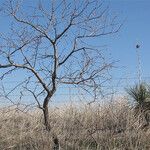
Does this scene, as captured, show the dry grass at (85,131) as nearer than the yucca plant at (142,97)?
Yes

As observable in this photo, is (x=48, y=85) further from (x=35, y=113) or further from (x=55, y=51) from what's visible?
(x=35, y=113)

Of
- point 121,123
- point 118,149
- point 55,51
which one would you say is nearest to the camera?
point 118,149

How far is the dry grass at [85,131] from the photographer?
10.1 metres

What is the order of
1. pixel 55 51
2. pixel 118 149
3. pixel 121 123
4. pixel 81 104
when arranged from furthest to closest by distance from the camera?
pixel 81 104, pixel 121 123, pixel 55 51, pixel 118 149

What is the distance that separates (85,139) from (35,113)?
2.81m

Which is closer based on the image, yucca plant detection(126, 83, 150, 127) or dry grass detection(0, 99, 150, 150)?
dry grass detection(0, 99, 150, 150)

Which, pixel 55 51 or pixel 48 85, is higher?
pixel 55 51

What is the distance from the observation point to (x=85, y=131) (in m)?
10.8

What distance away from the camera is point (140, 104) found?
1136 centimetres

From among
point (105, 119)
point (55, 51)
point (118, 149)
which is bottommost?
point (118, 149)

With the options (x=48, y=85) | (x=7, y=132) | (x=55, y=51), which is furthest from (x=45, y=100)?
(x=7, y=132)

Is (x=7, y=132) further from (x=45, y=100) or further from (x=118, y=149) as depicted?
(x=118, y=149)

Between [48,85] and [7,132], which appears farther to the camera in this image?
[7,132]

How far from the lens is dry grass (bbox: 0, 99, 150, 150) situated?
10086 mm
